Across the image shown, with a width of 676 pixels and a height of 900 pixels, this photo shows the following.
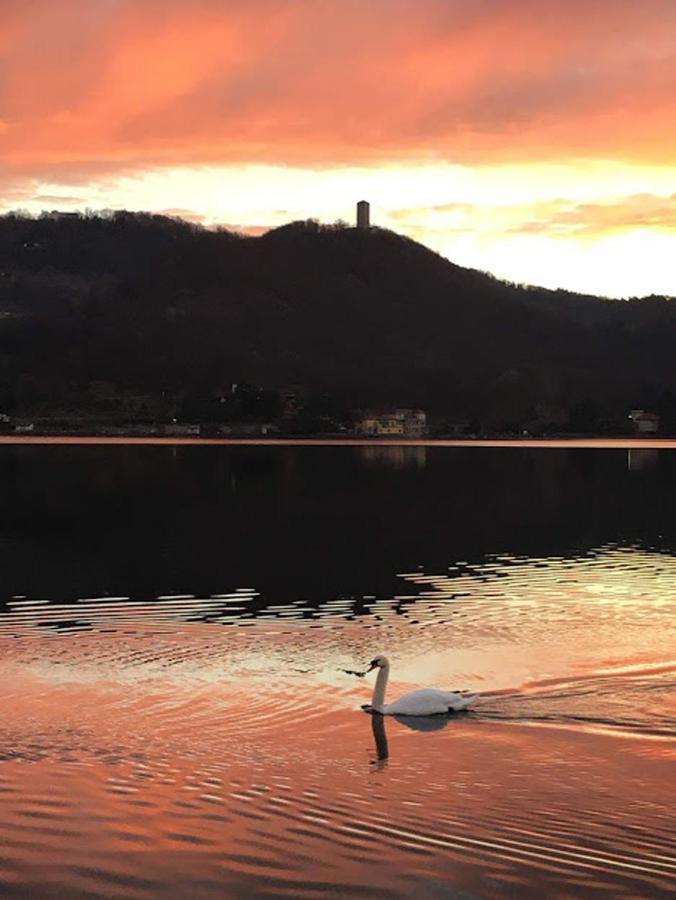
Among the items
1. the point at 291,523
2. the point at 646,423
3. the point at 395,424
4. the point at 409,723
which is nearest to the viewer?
the point at 409,723

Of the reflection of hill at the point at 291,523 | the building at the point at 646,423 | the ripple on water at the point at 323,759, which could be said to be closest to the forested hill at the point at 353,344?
the building at the point at 646,423

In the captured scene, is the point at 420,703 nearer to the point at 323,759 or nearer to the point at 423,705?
the point at 423,705

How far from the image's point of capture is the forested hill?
177000 millimetres

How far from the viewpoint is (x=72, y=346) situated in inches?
7136

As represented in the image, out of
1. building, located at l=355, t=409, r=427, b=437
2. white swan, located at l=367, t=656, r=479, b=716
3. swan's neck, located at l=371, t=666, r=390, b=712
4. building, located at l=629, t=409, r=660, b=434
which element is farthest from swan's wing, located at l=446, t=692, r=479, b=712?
building, located at l=629, t=409, r=660, b=434

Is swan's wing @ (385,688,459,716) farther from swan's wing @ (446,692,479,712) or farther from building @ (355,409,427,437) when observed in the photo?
building @ (355,409,427,437)

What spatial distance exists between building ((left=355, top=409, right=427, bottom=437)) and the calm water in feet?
437

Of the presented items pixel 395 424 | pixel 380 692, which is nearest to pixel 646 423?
pixel 395 424

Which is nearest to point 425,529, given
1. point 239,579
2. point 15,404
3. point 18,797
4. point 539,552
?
point 539,552

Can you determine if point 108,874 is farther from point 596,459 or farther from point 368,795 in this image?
point 596,459

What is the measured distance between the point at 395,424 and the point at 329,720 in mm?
158242

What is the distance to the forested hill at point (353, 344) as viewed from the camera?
177000 mm

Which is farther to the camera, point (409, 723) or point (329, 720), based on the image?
point (329, 720)

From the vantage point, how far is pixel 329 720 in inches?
593
